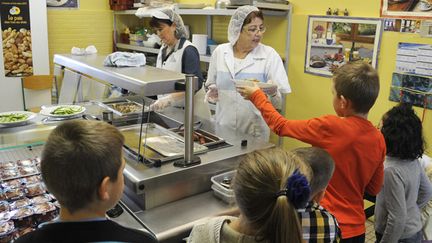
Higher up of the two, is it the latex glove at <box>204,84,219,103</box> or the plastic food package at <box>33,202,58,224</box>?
the latex glove at <box>204,84,219,103</box>

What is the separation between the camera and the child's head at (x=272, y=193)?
0.95 meters

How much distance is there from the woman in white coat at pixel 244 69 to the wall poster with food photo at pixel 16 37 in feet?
8.62

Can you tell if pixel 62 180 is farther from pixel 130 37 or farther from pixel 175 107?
pixel 130 37

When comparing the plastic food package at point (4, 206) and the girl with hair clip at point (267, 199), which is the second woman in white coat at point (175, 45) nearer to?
the plastic food package at point (4, 206)

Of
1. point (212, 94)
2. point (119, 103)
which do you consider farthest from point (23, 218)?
point (212, 94)

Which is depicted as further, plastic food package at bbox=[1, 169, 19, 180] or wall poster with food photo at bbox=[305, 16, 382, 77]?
wall poster with food photo at bbox=[305, 16, 382, 77]

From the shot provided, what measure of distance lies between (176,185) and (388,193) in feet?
3.38

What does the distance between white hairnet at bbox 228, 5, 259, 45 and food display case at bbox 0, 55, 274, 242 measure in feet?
2.85

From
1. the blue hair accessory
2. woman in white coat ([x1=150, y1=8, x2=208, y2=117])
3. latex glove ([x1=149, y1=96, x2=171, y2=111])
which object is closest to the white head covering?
woman in white coat ([x1=150, y1=8, x2=208, y2=117])

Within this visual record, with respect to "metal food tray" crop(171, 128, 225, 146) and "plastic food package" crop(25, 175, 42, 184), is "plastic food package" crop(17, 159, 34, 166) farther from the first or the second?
"metal food tray" crop(171, 128, 225, 146)

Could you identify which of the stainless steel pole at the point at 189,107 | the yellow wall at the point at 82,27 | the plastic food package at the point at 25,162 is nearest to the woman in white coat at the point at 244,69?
the stainless steel pole at the point at 189,107

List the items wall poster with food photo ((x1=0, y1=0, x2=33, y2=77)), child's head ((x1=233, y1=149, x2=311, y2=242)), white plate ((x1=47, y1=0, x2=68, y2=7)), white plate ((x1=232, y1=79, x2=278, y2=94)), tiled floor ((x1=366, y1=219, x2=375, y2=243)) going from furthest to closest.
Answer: white plate ((x1=47, y1=0, x2=68, y2=7))
wall poster with food photo ((x1=0, y1=0, x2=33, y2=77))
tiled floor ((x1=366, y1=219, x2=375, y2=243))
white plate ((x1=232, y1=79, x2=278, y2=94))
child's head ((x1=233, y1=149, x2=311, y2=242))

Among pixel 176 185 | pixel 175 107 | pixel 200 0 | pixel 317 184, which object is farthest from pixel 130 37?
pixel 317 184

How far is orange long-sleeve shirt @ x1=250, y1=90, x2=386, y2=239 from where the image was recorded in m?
1.57
